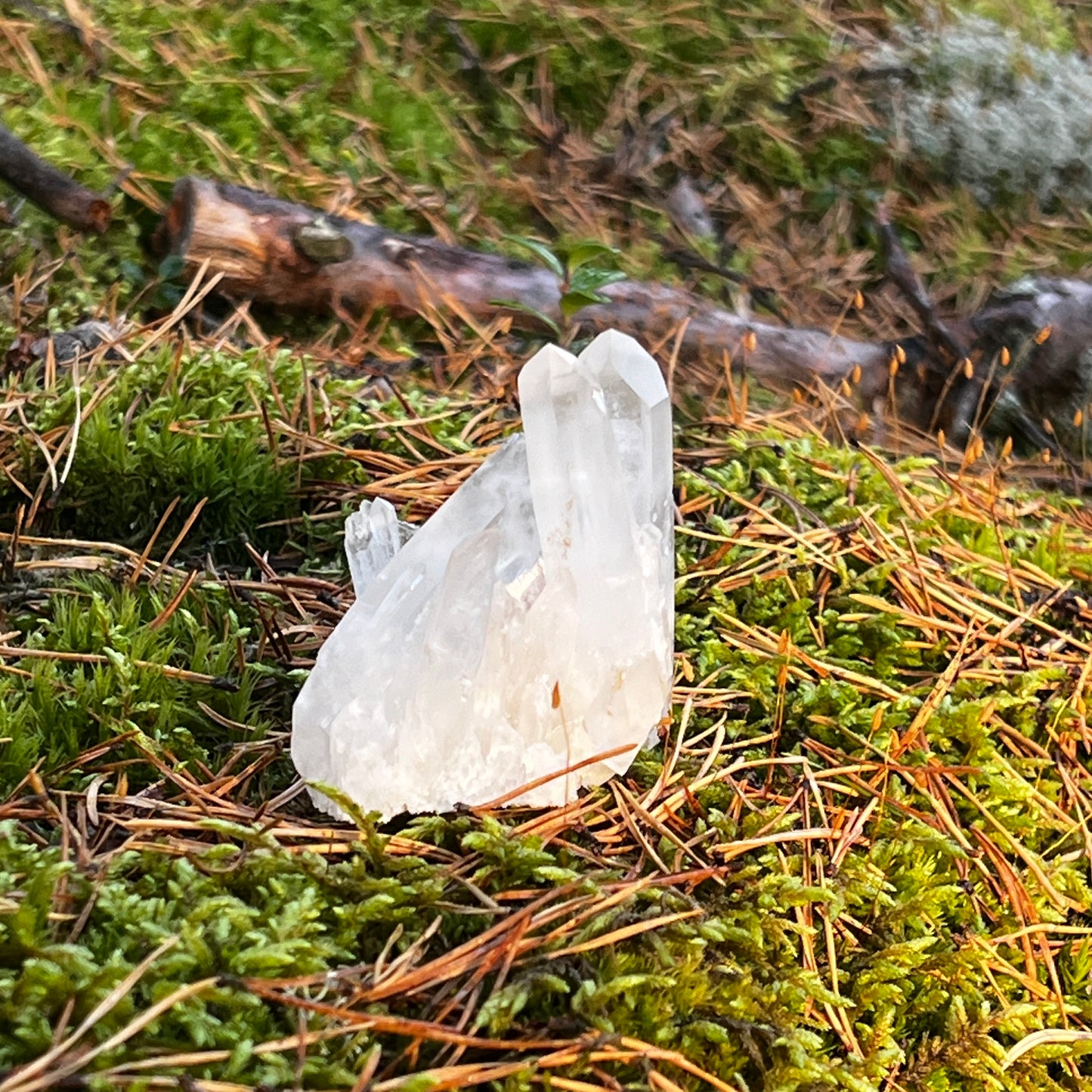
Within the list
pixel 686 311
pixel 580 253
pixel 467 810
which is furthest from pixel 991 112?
pixel 467 810

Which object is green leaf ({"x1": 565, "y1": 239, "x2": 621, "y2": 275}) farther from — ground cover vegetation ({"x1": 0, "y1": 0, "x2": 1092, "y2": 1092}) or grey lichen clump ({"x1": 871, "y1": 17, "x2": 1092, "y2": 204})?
grey lichen clump ({"x1": 871, "y1": 17, "x2": 1092, "y2": 204})

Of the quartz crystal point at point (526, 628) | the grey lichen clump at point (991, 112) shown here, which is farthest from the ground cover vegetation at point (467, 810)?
the grey lichen clump at point (991, 112)

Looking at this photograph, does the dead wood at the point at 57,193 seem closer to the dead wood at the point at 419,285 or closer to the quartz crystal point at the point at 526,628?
the dead wood at the point at 419,285

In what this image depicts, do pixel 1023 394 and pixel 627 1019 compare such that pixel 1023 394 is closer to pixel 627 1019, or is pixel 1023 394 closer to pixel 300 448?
pixel 300 448

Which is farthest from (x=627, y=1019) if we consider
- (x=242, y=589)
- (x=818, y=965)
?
(x=242, y=589)

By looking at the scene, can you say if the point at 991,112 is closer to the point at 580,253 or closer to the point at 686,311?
the point at 686,311

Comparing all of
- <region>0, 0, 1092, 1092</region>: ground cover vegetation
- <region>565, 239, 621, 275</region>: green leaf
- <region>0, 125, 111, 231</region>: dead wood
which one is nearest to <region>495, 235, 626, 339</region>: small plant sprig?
<region>565, 239, 621, 275</region>: green leaf
